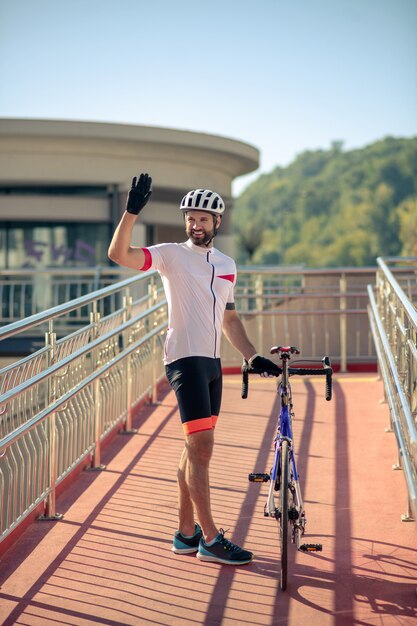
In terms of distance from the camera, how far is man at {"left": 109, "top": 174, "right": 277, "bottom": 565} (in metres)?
5.48

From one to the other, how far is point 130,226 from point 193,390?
1017mm

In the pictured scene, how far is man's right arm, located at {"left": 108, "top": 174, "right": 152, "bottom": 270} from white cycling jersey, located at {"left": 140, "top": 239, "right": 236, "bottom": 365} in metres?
0.23

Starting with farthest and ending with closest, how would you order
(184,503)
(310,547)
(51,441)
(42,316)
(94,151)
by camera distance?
(94,151)
(51,441)
(42,316)
(184,503)
(310,547)

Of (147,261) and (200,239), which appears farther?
(200,239)

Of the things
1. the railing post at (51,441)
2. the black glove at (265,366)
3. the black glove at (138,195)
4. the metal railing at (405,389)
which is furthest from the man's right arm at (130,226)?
the metal railing at (405,389)

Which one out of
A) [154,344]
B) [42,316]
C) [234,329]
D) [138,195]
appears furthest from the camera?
[154,344]

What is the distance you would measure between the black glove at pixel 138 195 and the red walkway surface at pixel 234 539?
2067 mm

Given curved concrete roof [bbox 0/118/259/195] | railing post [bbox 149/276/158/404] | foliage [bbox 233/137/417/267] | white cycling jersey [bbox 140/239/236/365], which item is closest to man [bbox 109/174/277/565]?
white cycling jersey [bbox 140/239/236/365]

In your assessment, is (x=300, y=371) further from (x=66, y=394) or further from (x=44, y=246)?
(x=44, y=246)

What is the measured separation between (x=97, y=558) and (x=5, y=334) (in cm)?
151

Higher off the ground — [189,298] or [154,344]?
[189,298]

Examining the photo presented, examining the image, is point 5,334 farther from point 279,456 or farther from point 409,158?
point 409,158

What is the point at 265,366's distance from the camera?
5.46m

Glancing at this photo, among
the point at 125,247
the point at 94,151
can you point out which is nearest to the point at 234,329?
the point at 125,247
